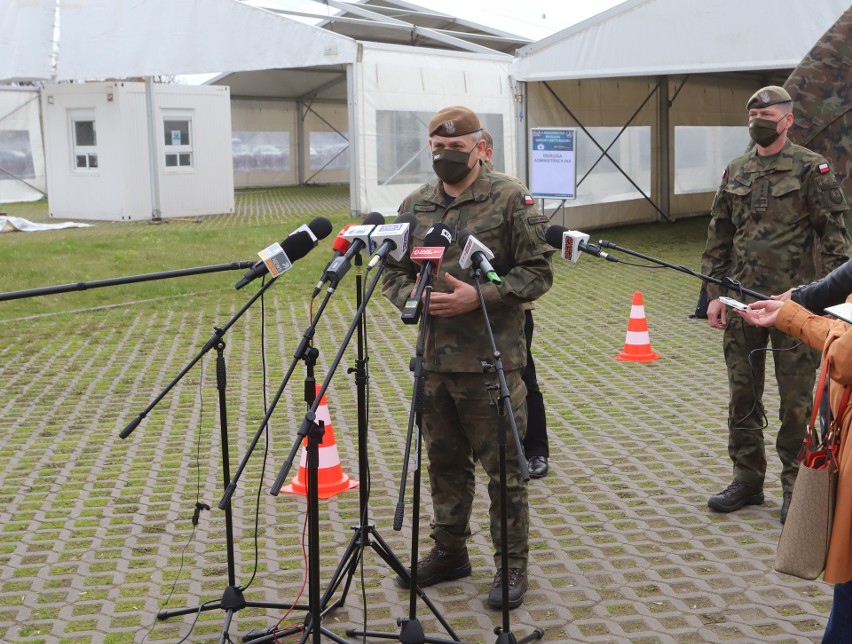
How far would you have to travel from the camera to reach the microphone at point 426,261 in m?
3.48

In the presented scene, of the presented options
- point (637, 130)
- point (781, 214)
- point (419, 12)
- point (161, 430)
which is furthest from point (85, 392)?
point (419, 12)

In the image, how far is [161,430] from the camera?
7793mm

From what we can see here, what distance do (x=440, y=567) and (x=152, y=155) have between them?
18834 mm

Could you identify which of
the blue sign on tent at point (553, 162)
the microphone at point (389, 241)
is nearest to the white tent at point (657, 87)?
the blue sign on tent at point (553, 162)

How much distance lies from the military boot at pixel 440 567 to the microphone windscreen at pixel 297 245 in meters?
1.79

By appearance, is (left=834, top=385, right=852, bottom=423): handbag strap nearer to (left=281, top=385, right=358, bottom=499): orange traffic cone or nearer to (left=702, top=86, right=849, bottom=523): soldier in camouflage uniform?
(left=702, top=86, right=849, bottom=523): soldier in camouflage uniform

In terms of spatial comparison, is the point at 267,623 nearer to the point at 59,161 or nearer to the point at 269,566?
the point at 269,566

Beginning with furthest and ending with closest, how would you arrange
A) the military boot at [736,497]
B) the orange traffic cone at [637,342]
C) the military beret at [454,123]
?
the orange traffic cone at [637,342] < the military boot at [736,497] < the military beret at [454,123]

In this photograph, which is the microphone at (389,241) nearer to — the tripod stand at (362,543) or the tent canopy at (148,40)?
the tripod stand at (362,543)

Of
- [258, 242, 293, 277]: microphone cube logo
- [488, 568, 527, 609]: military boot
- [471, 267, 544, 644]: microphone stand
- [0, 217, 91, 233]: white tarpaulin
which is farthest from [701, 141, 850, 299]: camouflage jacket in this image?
[0, 217, 91, 233]: white tarpaulin

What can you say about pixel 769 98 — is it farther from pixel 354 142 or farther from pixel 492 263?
pixel 354 142

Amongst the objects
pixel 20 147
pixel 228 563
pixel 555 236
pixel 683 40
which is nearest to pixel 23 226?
pixel 20 147

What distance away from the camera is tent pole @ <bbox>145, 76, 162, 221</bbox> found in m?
22.1

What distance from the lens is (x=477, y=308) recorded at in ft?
14.6
